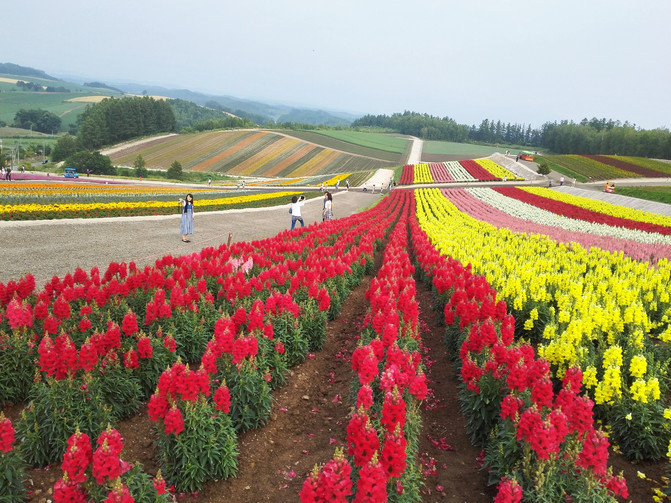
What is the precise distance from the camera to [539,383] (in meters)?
5.07

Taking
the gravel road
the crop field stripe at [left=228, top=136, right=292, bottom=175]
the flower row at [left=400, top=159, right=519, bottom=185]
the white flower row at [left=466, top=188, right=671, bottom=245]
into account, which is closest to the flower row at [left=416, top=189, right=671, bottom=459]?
the white flower row at [left=466, top=188, right=671, bottom=245]

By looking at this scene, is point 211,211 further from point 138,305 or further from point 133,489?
point 133,489

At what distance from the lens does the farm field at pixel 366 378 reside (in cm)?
466

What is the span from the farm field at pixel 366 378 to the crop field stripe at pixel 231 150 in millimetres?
86744

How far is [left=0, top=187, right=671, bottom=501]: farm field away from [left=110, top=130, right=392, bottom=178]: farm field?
266 ft

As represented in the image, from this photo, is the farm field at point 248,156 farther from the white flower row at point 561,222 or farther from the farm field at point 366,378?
the farm field at point 366,378

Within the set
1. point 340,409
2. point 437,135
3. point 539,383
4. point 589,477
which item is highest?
point 437,135

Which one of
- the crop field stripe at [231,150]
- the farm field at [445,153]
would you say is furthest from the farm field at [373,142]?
the crop field stripe at [231,150]

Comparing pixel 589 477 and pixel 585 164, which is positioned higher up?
pixel 585 164

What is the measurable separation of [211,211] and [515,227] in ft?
→ 69.4

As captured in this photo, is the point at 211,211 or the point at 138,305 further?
the point at 211,211

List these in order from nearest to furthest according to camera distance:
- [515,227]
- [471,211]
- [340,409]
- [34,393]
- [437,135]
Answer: [34,393], [340,409], [515,227], [471,211], [437,135]

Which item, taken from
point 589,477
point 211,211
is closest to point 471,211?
point 211,211

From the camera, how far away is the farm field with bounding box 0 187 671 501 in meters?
4.66
